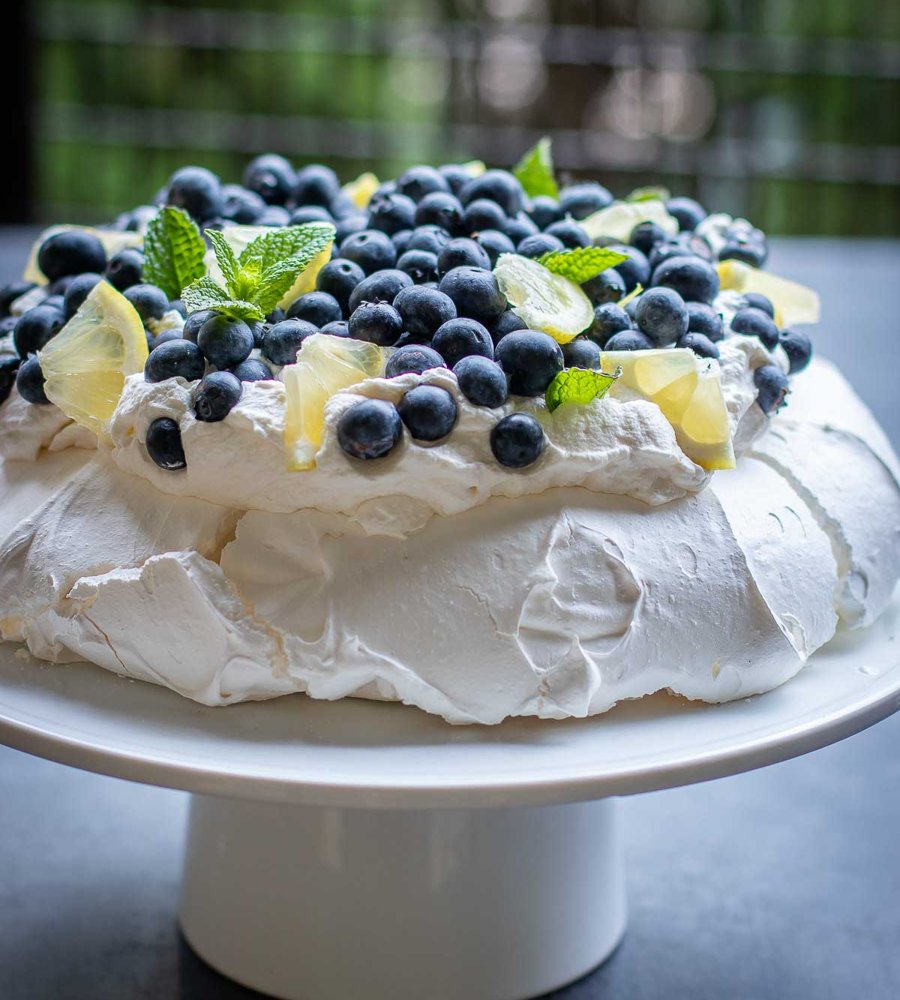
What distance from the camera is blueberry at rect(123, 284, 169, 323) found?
3.82 ft

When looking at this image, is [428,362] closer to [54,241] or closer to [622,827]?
[54,241]

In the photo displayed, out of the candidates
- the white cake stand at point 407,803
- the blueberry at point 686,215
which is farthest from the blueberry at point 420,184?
the white cake stand at point 407,803

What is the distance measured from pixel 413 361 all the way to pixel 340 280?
0.56 ft

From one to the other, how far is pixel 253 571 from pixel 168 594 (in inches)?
2.5

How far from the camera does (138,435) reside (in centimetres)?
104

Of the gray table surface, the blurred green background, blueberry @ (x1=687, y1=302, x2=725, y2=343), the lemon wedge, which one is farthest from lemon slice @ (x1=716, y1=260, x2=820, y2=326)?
the blurred green background

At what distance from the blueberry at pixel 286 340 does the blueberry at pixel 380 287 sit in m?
0.06

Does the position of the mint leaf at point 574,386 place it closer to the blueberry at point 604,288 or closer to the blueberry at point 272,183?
the blueberry at point 604,288

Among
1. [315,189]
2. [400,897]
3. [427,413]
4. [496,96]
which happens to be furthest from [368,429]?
[496,96]

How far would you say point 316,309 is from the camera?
112 centimetres

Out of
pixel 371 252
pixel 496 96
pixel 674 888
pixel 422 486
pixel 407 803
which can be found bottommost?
pixel 674 888

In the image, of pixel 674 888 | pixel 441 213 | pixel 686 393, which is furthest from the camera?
pixel 674 888

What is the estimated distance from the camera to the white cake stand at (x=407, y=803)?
2.92 ft

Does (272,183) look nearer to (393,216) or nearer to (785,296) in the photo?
(393,216)
